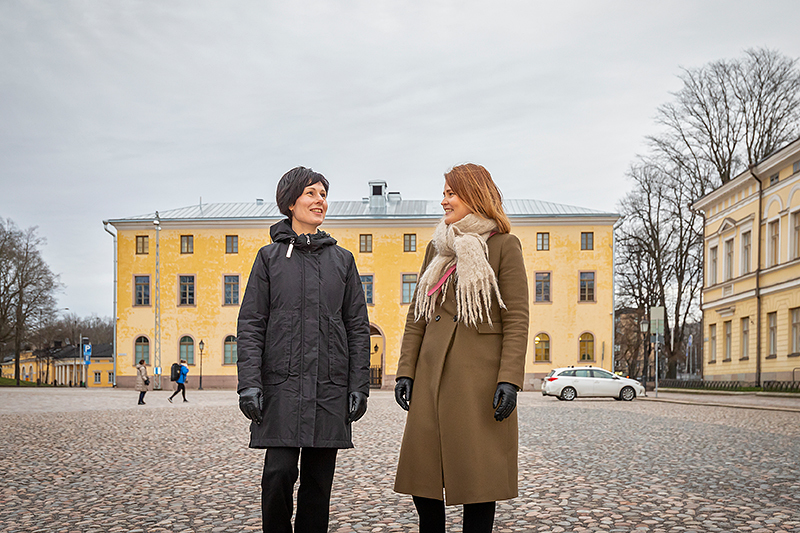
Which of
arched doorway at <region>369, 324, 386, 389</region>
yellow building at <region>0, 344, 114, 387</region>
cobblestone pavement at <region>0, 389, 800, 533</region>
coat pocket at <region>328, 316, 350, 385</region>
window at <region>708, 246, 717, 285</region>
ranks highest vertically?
window at <region>708, 246, 717, 285</region>

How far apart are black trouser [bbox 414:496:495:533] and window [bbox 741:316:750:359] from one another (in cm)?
3520

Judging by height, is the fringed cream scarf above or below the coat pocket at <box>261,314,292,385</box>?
above

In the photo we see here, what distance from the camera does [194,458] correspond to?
9.11 metres

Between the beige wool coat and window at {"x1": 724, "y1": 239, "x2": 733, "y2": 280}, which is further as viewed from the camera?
window at {"x1": 724, "y1": 239, "x2": 733, "y2": 280}

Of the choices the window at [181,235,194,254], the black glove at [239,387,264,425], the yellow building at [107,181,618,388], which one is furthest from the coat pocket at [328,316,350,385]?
the window at [181,235,194,254]

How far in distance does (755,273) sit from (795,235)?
357 centimetres

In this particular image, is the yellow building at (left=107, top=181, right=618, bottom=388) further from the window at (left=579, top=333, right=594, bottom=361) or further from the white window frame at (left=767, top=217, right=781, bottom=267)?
the white window frame at (left=767, top=217, right=781, bottom=267)

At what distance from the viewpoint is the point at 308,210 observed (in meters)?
3.91

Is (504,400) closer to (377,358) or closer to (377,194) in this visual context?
(377,358)

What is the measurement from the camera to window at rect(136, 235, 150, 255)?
4781 cm

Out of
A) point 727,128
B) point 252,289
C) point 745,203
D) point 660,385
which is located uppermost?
point 727,128

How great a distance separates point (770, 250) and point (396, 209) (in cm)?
2336

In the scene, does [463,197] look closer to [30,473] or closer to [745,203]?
[30,473]

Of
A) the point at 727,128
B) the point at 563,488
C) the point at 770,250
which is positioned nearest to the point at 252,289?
the point at 563,488
